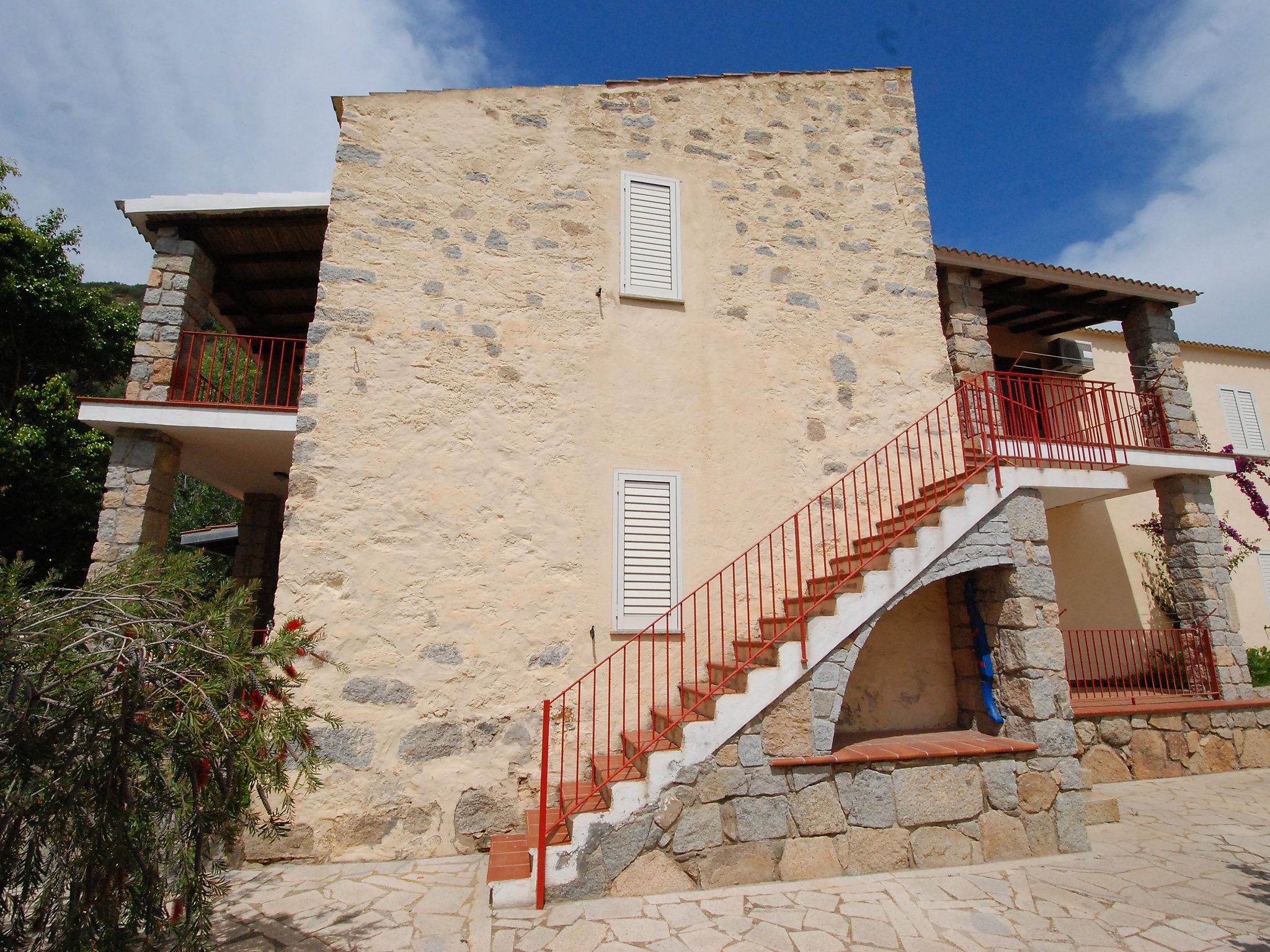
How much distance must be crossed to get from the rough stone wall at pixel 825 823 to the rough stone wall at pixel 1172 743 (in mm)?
2593

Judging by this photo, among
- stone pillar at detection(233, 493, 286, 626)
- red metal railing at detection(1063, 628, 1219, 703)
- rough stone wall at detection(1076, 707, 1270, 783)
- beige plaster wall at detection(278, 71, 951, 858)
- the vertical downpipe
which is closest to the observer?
the vertical downpipe

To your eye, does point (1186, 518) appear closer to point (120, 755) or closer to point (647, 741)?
point (647, 741)

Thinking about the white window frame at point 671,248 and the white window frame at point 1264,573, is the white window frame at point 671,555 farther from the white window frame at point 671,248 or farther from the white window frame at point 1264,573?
the white window frame at point 1264,573

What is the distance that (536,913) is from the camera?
164 inches

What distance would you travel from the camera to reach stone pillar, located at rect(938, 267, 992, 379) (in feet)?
27.2

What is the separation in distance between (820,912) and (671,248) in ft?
18.7

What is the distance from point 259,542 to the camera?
8.89 meters

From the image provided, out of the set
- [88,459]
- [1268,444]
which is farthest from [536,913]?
[1268,444]

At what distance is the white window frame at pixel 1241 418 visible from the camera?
38.6ft

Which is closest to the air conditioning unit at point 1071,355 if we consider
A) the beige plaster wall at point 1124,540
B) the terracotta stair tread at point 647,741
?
the beige plaster wall at point 1124,540

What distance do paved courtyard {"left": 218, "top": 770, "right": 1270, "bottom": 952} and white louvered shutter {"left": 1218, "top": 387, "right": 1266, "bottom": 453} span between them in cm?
913

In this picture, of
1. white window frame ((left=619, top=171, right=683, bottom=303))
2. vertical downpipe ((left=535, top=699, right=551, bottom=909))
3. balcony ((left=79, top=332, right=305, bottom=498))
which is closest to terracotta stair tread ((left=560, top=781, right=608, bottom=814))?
vertical downpipe ((left=535, top=699, right=551, bottom=909))

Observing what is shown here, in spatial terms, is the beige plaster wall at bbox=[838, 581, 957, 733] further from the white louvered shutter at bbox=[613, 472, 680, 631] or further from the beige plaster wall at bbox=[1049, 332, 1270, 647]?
the beige plaster wall at bbox=[1049, 332, 1270, 647]

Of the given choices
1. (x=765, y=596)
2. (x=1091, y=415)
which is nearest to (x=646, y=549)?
(x=765, y=596)
